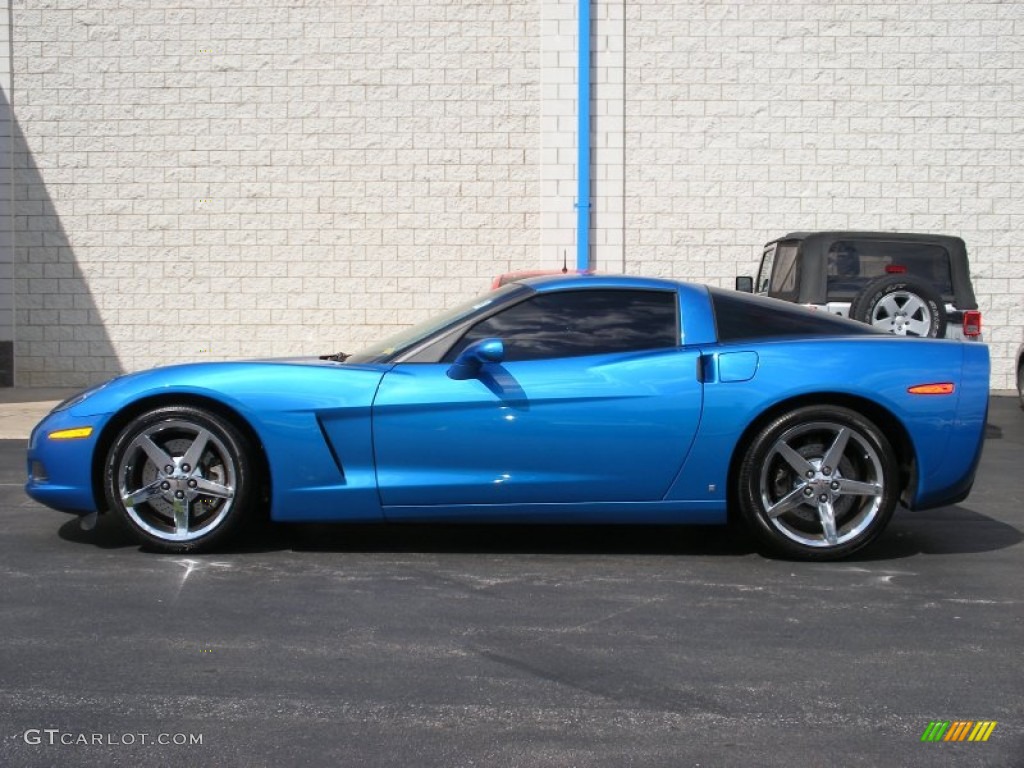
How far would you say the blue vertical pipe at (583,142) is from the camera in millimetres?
14336

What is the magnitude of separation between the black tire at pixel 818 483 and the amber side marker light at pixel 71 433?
288cm

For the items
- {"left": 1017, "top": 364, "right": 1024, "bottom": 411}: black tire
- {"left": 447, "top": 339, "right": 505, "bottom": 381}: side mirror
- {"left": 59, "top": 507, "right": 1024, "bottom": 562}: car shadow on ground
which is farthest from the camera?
{"left": 1017, "top": 364, "right": 1024, "bottom": 411}: black tire

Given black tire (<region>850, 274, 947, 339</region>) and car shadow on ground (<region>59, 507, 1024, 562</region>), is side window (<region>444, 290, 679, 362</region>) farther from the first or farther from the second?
black tire (<region>850, 274, 947, 339</region>)

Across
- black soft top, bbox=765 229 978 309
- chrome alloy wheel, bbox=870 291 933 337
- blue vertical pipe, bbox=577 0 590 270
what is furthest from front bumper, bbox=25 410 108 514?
blue vertical pipe, bbox=577 0 590 270

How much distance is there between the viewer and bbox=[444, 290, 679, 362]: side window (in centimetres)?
572

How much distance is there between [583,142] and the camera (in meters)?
14.4

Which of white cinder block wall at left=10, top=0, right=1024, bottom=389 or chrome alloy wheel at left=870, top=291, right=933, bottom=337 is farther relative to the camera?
white cinder block wall at left=10, top=0, right=1024, bottom=389

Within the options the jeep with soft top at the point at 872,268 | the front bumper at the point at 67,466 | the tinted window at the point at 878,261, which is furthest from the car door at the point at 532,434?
the tinted window at the point at 878,261

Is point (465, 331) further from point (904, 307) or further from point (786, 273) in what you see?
point (786, 273)

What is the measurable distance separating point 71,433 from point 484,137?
944cm

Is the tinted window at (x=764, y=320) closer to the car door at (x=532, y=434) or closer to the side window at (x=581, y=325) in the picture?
the side window at (x=581, y=325)

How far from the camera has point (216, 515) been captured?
5.66m

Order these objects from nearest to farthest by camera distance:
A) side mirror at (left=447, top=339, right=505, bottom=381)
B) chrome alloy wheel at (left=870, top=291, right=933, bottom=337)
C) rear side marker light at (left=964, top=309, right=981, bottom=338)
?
side mirror at (left=447, top=339, right=505, bottom=381) < chrome alloy wheel at (left=870, top=291, right=933, bottom=337) < rear side marker light at (left=964, top=309, right=981, bottom=338)

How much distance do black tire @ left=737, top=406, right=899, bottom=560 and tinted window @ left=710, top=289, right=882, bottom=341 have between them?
17.2 inches
